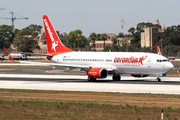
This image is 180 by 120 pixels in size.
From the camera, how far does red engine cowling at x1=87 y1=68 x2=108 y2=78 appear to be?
1939 inches

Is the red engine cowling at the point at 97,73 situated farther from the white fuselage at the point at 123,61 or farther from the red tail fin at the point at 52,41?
the red tail fin at the point at 52,41

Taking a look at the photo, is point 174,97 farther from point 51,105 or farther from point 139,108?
point 51,105

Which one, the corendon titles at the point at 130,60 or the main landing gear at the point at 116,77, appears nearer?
the corendon titles at the point at 130,60

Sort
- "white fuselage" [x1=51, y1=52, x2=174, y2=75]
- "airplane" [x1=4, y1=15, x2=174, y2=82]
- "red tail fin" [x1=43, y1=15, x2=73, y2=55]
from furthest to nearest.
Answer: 1. "red tail fin" [x1=43, y1=15, x2=73, y2=55]
2. "airplane" [x1=4, y1=15, x2=174, y2=82]
3. "white fuselage" [x1=51, y1=52, x2=174, y2=75]

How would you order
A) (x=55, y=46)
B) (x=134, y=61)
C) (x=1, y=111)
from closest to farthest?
1. (x=1, y=111)
2. (x=134, y=61)
3. (x=55, y=46)

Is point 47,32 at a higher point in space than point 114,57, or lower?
higher

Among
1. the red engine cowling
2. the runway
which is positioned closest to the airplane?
the red engine cowling

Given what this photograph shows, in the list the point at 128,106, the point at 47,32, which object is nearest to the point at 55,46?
the point at 47,32

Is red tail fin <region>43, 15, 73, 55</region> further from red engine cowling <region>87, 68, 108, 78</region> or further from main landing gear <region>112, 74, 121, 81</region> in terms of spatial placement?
main landing gear <region>112, 74, 121, 81</region>

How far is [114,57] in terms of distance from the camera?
51.7 metres

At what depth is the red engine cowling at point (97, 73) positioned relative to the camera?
49250 millimetres

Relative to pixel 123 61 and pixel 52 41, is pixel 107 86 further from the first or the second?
pixel 52 41

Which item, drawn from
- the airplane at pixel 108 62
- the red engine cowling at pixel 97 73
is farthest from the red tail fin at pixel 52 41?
the red engine cowling at pixel 97 73

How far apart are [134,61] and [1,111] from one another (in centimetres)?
2793
